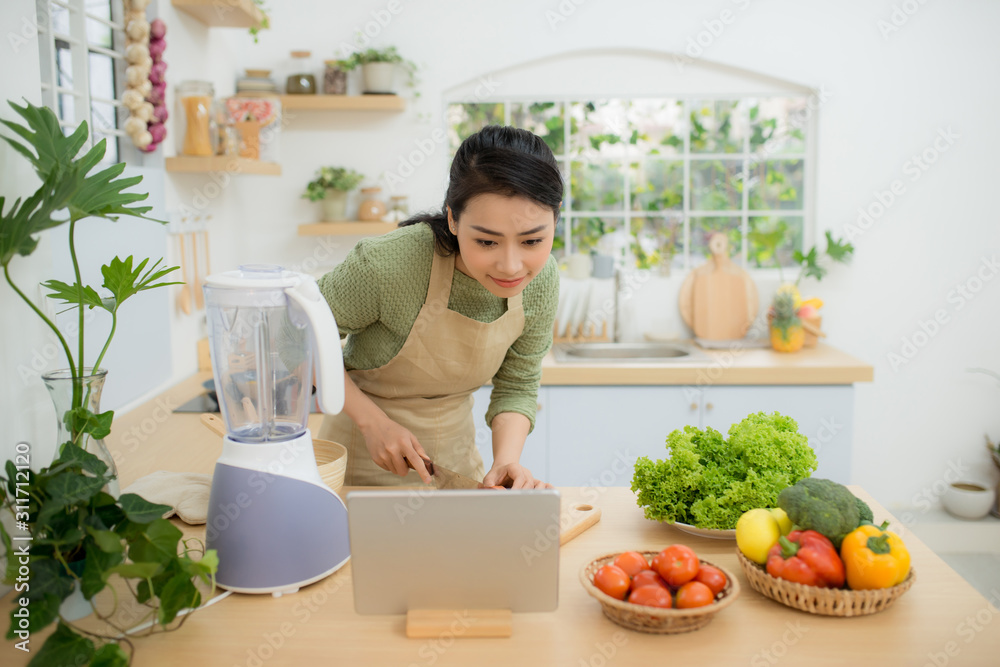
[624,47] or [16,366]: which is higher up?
[624,47]

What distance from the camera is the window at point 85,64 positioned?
1996 mm

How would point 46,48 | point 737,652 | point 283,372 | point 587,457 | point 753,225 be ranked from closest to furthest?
point 737,652
point 283,372
point 46,48
point 587,457
point 753,225

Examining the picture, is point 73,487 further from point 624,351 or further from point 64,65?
point 624,351

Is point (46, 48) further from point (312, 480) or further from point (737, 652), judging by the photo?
point (737, 652)

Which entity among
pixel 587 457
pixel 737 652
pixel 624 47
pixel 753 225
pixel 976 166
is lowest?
pixel 587 457

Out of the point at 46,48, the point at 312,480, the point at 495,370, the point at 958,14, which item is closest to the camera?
the point at 312,480

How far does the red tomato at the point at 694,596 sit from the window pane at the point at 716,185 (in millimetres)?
2594

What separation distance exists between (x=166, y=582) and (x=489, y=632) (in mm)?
378

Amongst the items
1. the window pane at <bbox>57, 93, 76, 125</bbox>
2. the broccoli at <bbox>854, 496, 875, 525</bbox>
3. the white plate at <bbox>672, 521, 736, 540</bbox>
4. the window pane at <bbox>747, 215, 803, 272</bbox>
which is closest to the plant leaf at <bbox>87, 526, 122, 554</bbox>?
the white plate at <bbox>672, 521, 736, 540</bbox>

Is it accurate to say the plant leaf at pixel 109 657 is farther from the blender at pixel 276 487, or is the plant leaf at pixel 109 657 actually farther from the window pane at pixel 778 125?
the window pane at pixel 778 125

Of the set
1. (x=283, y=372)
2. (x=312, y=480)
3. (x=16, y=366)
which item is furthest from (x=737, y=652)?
(x=16, y=366)

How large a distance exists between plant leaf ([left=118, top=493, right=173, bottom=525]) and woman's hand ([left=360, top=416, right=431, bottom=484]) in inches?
20.8

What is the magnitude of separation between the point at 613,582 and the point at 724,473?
31cm

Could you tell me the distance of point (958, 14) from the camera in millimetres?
3059
